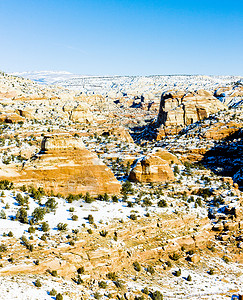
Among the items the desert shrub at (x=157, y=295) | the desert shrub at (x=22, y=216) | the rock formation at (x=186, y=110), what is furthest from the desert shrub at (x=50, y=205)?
the rock formation at (x=186, y=110)

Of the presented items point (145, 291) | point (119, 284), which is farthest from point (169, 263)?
point (119, 284)

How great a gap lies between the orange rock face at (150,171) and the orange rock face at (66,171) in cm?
528

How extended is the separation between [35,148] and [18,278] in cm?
3205

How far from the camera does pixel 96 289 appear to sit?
17.7m

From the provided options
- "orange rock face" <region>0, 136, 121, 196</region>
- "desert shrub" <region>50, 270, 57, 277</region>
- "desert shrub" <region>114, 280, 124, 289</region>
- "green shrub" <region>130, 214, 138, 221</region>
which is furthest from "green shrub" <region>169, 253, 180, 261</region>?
"desert shrub" <region>50, 270, 57, 277</region>

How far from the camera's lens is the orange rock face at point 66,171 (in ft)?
89.0

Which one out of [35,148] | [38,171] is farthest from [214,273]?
[35,148]

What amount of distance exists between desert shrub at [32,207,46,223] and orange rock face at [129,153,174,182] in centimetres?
1459

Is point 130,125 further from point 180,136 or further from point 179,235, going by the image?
point 179,235

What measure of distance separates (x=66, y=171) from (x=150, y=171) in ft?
37.8

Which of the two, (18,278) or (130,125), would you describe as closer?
(18,278)

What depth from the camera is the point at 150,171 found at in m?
33.6

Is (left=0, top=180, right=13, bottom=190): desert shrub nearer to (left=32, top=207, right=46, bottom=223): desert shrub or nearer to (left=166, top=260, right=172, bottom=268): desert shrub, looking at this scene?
(left=32, top=207, right=46, bottom=223): desert shrub

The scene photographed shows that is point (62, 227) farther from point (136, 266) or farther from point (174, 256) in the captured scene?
point (174, 256)
